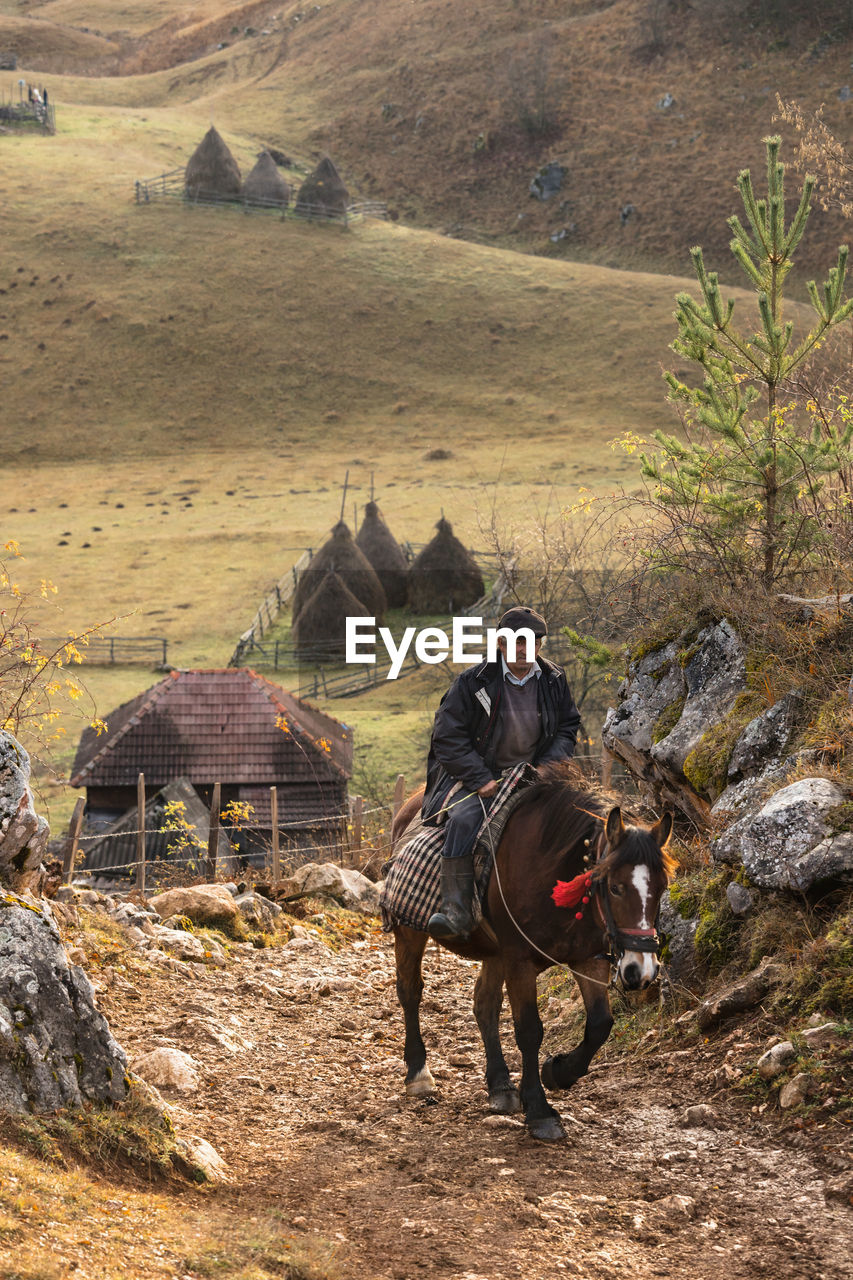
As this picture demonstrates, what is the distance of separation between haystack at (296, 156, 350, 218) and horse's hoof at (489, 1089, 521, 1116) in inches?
3417

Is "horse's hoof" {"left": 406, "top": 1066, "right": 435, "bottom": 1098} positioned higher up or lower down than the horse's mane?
lower down

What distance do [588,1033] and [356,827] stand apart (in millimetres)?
10196

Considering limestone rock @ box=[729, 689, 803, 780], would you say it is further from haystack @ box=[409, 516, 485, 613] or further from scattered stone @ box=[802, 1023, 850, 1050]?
haystack @ box=[409, 516, 485, 613]

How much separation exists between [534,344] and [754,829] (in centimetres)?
7216

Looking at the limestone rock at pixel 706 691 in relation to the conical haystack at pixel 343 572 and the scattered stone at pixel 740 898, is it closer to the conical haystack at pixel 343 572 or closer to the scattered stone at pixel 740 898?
the scattered stone at pixel 740 898

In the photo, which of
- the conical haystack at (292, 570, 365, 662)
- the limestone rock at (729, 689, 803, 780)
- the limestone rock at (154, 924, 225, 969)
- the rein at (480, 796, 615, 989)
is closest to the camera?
the rein at (480, 796, 615, 989)

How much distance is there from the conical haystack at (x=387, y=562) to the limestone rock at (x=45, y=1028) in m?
40.6

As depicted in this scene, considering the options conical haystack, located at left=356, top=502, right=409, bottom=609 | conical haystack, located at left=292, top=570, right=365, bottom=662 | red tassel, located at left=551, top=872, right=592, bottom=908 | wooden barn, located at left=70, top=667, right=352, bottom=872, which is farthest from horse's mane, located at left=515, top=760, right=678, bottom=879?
conical haystack, located at left=356, top=502, right=409, bottom=609

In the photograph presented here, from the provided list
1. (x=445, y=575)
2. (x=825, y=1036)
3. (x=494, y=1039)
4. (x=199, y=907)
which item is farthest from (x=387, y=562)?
(x=825, y=1036)

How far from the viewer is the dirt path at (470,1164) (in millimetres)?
4617

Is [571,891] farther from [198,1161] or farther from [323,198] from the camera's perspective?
[323,198]

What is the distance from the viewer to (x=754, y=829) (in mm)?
6531

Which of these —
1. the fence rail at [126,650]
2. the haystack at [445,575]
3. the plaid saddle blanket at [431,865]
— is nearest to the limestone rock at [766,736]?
the plaid saddle blanket at [431,865]

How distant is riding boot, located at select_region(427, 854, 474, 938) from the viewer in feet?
20.7
